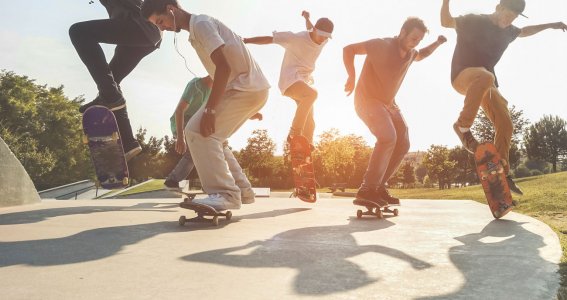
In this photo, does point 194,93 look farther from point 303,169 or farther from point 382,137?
point 382,137

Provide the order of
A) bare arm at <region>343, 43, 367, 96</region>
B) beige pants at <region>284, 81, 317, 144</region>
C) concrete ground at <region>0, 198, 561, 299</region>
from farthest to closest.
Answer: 1. beige pants at <region>284, 81, 317, 144</region>
2. bare arm at <region>343, 43, 367, 96</region>
3. concrete ground at <region>0, 198, 561, 299</region>

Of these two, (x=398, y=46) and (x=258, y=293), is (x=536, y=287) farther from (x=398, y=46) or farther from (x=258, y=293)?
(x=398, y=46)

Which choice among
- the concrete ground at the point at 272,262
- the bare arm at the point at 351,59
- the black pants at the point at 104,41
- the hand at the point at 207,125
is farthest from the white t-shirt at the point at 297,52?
the concrete ground at the point at 272,262

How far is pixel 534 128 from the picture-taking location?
202ft

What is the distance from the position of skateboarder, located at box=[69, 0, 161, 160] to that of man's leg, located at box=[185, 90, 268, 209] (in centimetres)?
140

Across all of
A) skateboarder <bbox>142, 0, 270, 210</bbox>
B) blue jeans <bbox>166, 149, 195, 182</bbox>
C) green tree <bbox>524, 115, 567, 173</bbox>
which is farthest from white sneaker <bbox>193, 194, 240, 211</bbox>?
green tree <bbox>524, 115, 567, 173</bbox>

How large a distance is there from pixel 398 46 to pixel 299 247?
11.2 feet

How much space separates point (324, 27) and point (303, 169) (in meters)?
2.37

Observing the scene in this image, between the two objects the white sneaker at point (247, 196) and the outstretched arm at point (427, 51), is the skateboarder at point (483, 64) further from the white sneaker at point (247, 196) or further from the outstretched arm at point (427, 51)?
the white sneaker at point (247, 196)

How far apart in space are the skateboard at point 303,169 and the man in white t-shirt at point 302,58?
40 cm

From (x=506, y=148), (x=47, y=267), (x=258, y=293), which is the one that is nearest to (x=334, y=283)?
(x=258, y=293)

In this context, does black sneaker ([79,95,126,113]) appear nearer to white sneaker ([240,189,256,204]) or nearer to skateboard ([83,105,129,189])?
skateboard ([83,105,129,189])

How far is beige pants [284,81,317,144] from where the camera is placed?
5.89 metres

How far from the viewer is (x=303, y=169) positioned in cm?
580
